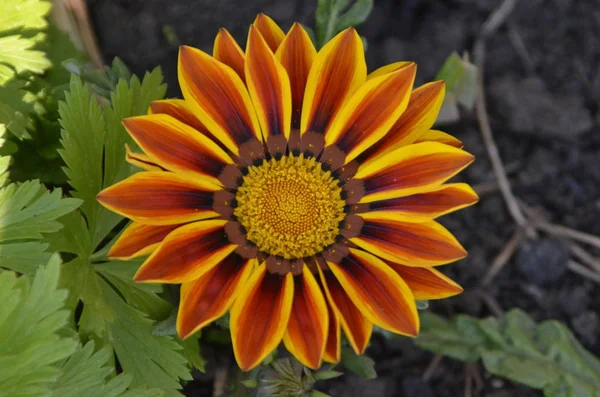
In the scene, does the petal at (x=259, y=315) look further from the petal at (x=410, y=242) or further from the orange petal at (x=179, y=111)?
the orange petal at (x=179, y=111)

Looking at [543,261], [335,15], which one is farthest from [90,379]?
[543,261]

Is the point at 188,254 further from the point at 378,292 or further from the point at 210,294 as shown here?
the point at 378,292

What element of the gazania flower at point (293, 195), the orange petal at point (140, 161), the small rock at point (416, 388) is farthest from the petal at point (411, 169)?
the small rock at point (416, 388)

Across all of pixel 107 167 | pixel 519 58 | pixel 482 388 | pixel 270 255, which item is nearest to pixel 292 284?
pixel 270 255

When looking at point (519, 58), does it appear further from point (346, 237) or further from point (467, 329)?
point (346, 237)

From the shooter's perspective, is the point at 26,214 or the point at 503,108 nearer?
the point at 26,214

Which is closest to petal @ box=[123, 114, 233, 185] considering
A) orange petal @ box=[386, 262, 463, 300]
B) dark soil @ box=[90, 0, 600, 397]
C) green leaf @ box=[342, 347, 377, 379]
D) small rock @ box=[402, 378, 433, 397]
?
orange petal @ box=[386, 262, 463, 300]
